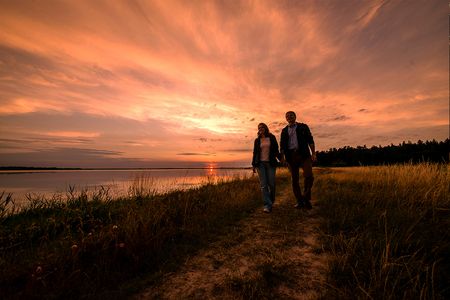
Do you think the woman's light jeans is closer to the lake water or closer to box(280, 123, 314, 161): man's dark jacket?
box(280, 123, 314, 161): man's dark jacket

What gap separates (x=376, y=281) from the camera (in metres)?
2.31

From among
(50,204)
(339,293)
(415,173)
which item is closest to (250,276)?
(339,293)

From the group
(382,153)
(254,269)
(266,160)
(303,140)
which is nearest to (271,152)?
(266,160)

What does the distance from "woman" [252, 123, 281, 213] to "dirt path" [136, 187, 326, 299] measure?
165cm

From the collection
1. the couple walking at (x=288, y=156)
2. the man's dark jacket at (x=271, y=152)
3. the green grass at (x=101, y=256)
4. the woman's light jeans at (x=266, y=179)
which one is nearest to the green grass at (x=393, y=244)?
the couple walking at (x=288, y=156)

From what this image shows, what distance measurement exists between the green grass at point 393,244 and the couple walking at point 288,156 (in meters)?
0.90

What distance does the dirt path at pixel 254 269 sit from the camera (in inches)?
97.8

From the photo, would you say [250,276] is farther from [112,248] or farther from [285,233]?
[112,248]

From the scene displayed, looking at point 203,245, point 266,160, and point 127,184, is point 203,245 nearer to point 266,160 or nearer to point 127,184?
point 266,160

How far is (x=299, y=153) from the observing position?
5996 millimetres

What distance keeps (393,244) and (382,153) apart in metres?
60.8

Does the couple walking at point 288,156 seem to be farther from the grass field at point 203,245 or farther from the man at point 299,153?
the grass field at point 203,245

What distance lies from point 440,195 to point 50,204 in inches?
439

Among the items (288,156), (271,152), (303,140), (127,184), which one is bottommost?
(127,184)
